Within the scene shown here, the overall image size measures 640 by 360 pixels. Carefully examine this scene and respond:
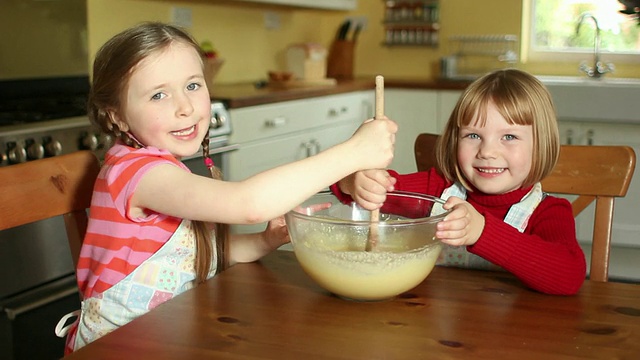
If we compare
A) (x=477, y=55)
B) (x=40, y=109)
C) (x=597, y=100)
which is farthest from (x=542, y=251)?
(x=477, y=55)

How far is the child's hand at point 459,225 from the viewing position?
1071 millimetres

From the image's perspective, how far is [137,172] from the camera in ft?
3.76

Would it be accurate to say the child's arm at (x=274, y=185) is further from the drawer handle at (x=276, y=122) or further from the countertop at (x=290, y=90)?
the drawer handle at (x=276, y=122)

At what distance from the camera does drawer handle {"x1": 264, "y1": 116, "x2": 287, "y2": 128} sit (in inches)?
126

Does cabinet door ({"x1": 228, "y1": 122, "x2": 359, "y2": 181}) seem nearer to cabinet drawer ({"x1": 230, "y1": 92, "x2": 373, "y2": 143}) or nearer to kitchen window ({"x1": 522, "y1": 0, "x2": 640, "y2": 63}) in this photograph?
cabinet drawer ({"x1": 230, "y1": 92, "x2": 373, "y2": 143})

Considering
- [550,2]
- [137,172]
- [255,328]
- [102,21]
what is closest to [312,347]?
[255,328]

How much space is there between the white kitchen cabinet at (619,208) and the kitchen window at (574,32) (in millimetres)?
801

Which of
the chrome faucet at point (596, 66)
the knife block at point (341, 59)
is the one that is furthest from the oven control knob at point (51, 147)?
the chrome faucet at point (596, 66)

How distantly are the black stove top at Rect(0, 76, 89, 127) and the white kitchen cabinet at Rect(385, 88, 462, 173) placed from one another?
1730mm

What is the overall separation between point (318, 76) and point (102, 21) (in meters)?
1.28

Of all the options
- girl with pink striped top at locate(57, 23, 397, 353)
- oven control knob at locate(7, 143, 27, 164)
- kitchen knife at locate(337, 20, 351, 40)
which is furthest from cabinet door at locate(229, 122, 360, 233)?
girl with pink striped top at locate(57, 23, 397, 353)

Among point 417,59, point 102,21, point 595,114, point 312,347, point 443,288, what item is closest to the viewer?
point 312,347

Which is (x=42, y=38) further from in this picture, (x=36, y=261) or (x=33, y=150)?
(x=36, y=261)

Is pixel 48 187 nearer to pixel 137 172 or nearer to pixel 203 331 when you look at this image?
pixel 137 172
